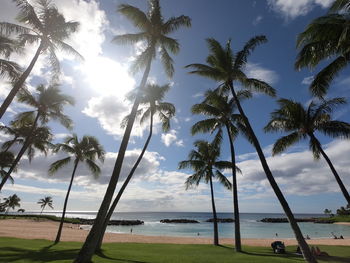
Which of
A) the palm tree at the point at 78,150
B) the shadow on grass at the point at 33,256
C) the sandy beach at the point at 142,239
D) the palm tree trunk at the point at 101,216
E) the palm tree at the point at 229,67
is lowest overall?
the sandy beach at the point at 142,239

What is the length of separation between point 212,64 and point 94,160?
582 inches

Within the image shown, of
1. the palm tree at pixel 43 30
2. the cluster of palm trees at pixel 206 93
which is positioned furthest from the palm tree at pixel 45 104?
the palm tree at pixel 43 30

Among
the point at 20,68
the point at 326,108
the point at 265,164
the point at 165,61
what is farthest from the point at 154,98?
the point at 326,108

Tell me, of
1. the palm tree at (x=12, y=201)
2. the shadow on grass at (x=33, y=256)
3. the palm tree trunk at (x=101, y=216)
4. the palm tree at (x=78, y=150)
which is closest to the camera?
the palm tree trunk at (x=101, y=216)

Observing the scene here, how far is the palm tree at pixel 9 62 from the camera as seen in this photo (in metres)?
12.2

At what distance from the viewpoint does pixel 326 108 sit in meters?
14.1

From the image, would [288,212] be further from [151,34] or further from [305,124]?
[151,34]

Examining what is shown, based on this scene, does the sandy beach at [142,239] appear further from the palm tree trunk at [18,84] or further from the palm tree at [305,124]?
the palm tree trunk at [18,84]

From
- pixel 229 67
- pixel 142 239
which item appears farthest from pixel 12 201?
pixel 229 67

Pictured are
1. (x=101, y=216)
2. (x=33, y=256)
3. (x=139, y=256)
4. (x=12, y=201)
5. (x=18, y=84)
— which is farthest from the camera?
(x=12, y=201)

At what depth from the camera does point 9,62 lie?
1245cm

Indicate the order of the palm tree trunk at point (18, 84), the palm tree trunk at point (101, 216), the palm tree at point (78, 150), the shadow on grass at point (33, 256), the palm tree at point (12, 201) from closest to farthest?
the palm tree trunk at point (101, 216) < the shadow on grass at point (33, 256) < the palm tree trunk at point (18, 84) < the palm tree at point (78, 150) < the palm tree at point (12, 201)

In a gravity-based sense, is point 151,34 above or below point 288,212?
above

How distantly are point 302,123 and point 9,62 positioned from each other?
1812 centimetres
